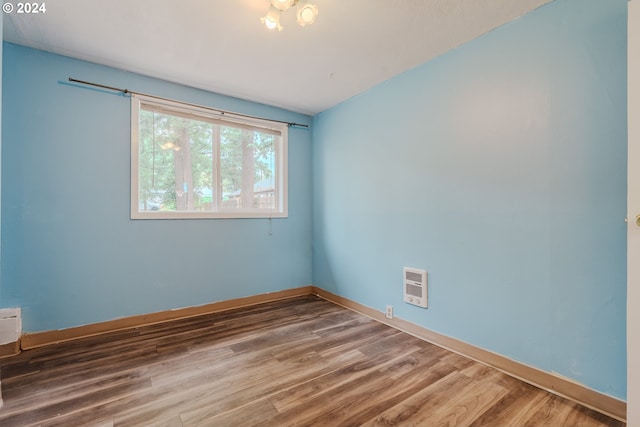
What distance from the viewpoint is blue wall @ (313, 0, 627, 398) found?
5.20 feet

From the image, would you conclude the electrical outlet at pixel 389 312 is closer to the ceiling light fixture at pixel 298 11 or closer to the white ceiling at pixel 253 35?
the white ceiling at pixel 253 35

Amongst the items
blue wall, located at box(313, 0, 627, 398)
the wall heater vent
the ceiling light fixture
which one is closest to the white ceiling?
the ceiling light fixture

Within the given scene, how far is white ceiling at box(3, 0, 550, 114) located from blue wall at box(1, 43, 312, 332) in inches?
10.9

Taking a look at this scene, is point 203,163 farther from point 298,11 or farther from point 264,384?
point 264,384

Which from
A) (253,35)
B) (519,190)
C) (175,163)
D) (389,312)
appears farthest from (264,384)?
(253,35)

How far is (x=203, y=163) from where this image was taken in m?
3.15

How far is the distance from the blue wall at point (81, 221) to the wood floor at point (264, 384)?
1.35 feet

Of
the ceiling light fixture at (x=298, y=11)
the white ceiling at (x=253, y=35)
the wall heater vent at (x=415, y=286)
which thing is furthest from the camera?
the wall heater vent at (x=415, y=286)

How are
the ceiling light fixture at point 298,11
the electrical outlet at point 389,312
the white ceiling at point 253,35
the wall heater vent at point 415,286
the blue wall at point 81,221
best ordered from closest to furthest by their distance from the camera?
the ceiling light fixture at point 298,11
the white ceiling at point 253,35
the blue wall at point 81,221
the wall heater vent at point 415,286
the electrical outlet at point 389,312

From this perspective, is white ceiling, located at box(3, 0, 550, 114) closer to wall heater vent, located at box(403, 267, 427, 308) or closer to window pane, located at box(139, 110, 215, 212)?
window pane, located at box(139, 110, 215, 212)

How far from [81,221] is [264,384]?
2140mm

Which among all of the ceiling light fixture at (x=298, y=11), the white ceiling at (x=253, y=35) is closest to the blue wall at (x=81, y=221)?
the white ceiling at (x=253, y=35)

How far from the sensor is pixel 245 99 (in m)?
3.35

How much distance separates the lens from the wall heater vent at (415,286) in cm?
250
